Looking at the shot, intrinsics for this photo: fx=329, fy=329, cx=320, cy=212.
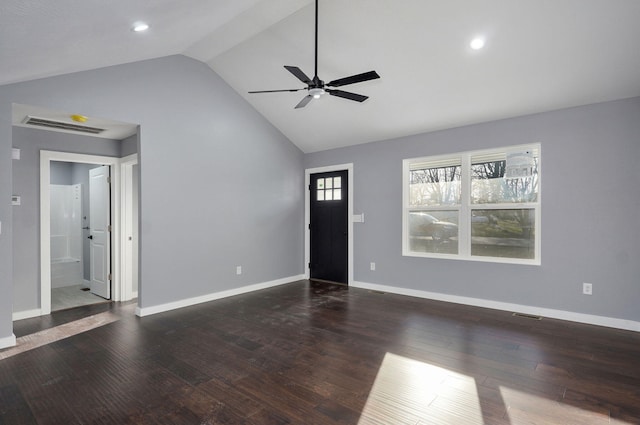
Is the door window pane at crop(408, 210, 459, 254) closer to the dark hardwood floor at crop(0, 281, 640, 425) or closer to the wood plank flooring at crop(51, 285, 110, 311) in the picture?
the dark hardwood floor at crop(0, 281, 640, 425)

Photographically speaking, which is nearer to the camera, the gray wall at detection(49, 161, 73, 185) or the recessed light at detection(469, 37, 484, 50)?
the recessed light at detection(469, 37, 484, 50)

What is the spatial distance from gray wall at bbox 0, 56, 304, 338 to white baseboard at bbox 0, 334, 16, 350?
56 mm

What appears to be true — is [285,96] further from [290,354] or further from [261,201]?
[290,354]

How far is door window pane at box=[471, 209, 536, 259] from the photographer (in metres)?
4.31

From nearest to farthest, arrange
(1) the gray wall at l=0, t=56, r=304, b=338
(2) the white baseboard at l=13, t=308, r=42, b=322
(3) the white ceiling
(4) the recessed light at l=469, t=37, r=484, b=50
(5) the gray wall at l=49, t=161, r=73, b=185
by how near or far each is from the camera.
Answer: (3) the white ceiling
(4) the recessed light at l=469, t=37, r=484, b=50
(1) the gray wall at l=0, t=56, r=304, b=338
(2) the white baseboard at l=13, t=308, r=42, b=322
(5) the gray wall at l=49, t=161, r=73, b=185

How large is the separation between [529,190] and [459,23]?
2.33 metres

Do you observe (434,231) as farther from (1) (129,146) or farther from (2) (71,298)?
(2) (71,298)

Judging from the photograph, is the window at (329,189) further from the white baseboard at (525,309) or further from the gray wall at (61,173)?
the gray wall at (61,173)

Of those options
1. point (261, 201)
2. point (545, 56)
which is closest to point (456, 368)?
point (545, 56)

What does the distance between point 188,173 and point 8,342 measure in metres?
2.61

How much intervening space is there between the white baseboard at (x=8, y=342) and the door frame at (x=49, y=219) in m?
1.13

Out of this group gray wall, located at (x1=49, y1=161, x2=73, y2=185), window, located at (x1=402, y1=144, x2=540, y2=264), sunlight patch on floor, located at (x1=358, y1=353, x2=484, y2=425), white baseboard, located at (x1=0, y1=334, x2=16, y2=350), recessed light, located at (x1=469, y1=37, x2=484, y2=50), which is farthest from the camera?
gray wall, located at (x1=49, y1=161, x2=73, y2=185)

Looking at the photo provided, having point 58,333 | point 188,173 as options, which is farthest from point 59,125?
point 58,333

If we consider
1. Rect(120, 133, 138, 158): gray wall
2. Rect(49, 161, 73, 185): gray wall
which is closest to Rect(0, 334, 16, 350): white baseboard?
Rect(120, 133, 138, 158): gray wall
